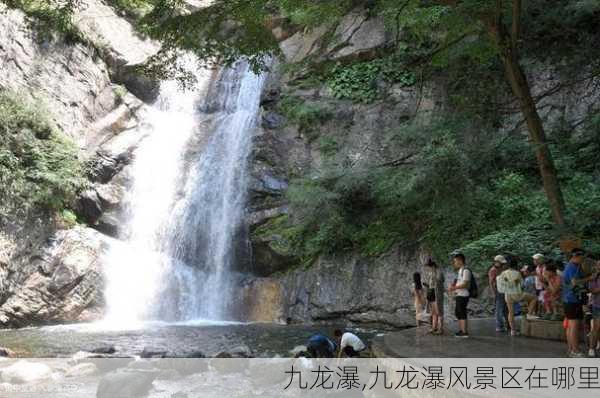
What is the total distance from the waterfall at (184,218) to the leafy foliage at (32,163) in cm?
247

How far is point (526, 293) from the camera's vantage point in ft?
32.2

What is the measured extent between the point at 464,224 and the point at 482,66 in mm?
4724

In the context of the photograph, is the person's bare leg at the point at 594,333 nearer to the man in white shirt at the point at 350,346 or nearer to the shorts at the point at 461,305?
the shorts at the point at 461,305

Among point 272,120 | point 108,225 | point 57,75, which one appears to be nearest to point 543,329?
point 272,120

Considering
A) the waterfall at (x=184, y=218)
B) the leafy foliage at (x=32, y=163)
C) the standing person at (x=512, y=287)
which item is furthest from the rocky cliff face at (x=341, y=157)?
the leafy foliage at (x=32, y=163)

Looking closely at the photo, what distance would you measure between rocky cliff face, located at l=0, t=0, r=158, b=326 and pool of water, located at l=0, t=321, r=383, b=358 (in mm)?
1237

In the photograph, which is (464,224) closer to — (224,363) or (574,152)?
(574,152)

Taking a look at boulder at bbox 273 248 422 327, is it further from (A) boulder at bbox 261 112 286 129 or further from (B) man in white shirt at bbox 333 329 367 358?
(A) boulder at bbox 261 112 286 129

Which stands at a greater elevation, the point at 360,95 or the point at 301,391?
the point at 360,95

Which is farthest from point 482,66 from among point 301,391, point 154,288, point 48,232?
point 48,232

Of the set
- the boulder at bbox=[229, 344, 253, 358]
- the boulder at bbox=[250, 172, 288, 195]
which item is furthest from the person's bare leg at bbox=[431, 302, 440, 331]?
the boulder at bbox=[250, 172, 288, 195]

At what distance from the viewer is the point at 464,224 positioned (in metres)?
14.8

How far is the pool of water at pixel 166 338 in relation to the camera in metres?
12.1

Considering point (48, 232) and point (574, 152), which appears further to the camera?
point (48, 232)
